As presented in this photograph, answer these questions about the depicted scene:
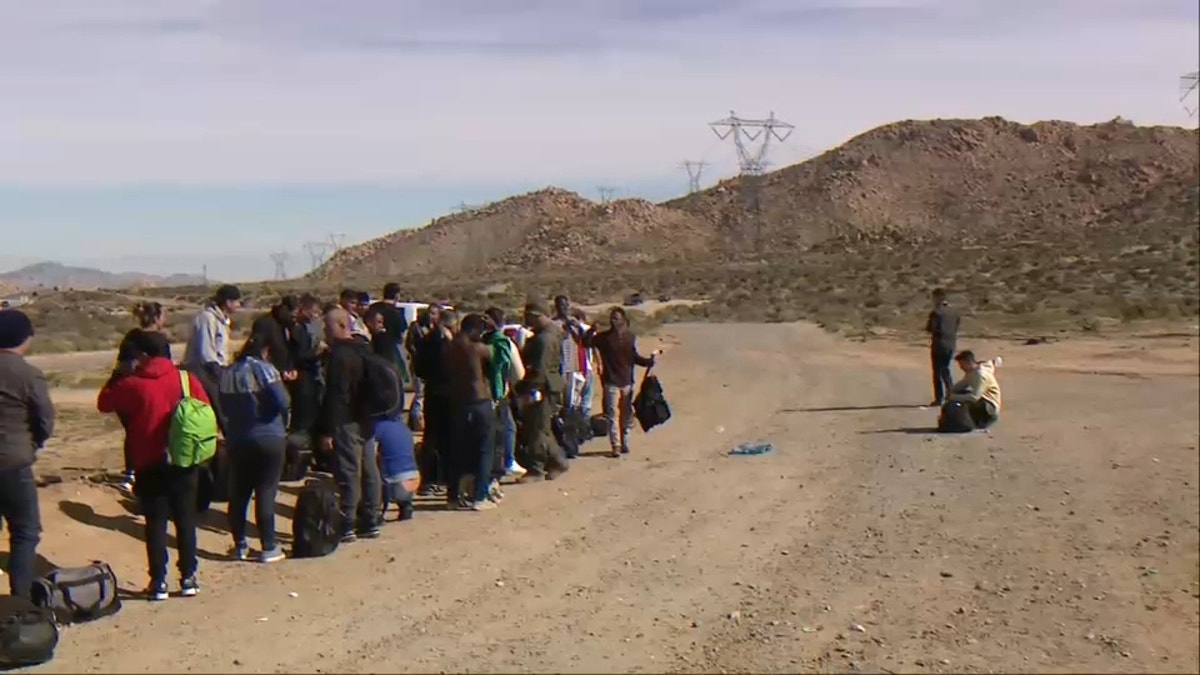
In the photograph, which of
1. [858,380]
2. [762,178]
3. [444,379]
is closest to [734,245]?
[762,178]

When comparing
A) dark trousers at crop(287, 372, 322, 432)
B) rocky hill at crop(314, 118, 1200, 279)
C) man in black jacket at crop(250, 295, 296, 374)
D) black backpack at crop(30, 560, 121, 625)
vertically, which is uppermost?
rocky hill at crop(314, 118, 1200, 279)

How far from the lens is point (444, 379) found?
36.9ft

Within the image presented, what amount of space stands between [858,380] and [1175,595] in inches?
599

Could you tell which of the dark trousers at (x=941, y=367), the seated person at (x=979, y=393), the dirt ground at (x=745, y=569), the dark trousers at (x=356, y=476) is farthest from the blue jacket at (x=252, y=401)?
the dark trousers at (x=941, y=367)

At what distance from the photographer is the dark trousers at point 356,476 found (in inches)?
381

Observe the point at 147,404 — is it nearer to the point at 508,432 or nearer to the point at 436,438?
the point at 436,438

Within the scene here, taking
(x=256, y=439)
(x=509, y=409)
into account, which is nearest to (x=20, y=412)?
(x=256, y=439)

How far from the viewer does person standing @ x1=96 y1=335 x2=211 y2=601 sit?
314 inches

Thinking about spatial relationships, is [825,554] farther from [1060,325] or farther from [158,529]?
[1060,325]

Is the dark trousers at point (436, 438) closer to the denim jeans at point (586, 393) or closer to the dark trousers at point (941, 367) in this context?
the denim jeans at point (586, 393)

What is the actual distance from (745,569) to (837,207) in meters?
109

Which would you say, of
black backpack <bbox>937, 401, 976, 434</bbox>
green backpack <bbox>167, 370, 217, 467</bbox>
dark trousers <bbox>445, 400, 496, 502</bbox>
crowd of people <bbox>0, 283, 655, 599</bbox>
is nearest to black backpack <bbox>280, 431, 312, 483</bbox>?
crowd of people <bbox>0, 283, 655, 599</bbox>

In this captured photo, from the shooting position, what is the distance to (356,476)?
9781 mm

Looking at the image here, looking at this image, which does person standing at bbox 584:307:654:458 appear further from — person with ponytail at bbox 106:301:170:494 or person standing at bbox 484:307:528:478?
person with ponytail at bbox 106:301:170:494
